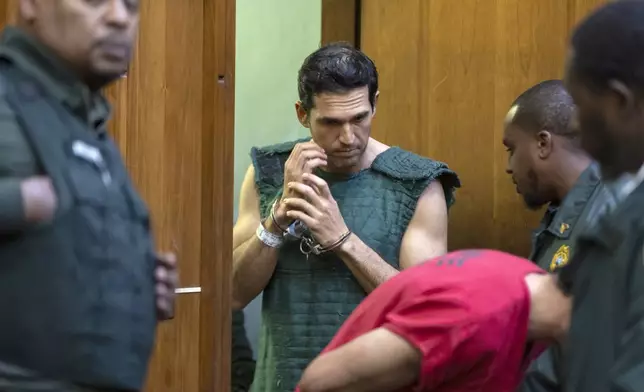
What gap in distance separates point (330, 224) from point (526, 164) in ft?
1.33

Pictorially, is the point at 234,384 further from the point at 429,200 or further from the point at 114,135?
the point at 114,135

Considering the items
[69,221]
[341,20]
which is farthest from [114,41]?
[341,20]

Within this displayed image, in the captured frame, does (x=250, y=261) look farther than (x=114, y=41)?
Yes

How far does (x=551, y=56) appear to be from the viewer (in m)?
1.91

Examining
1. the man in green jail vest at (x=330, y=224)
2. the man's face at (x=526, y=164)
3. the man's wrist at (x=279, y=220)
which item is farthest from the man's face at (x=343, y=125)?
the man's face at (x=526, y=164)

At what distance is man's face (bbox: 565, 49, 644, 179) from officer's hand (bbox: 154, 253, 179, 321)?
1.24 ft

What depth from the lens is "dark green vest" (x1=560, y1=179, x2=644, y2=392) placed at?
69cm

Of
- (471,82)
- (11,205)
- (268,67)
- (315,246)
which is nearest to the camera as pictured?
(11,205)

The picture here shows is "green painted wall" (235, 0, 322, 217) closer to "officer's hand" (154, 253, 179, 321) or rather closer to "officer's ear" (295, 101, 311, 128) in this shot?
"officer's ear" (295, 101, 311, 128)

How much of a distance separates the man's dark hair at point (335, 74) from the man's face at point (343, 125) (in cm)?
1

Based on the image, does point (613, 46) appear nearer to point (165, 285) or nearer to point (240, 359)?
point (165, 285)

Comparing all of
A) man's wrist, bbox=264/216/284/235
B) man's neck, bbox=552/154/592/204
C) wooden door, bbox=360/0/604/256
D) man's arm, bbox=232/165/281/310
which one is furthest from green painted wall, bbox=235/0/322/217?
man's neck, bbox=552/154/592/204

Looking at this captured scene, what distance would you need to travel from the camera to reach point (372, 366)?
0.84m

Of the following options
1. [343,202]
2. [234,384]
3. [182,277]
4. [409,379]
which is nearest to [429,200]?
[343,202]
